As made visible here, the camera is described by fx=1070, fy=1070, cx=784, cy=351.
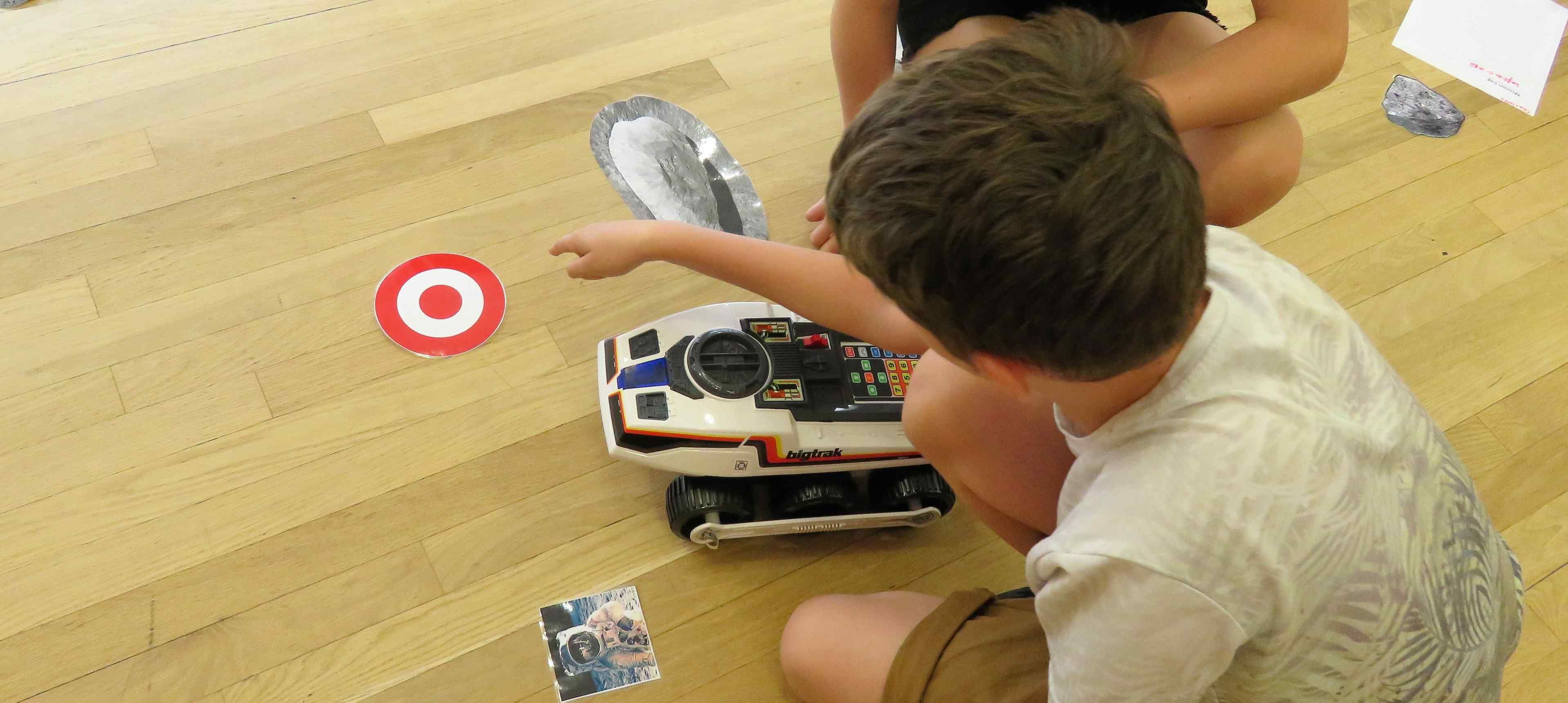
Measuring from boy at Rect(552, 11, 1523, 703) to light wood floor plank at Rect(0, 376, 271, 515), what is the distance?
772 millimetres

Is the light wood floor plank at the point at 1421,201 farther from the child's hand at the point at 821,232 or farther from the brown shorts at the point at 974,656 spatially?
the brown shorts at the point at 974,656

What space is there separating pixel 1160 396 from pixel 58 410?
1049mm

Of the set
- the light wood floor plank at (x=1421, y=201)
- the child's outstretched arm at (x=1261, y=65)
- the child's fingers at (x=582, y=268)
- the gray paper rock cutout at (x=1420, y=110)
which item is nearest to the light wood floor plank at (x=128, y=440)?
the child's fingers at (x=582, y=268)

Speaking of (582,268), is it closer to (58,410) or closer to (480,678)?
(480,678)

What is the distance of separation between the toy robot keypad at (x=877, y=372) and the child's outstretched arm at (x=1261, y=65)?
0.33 meters

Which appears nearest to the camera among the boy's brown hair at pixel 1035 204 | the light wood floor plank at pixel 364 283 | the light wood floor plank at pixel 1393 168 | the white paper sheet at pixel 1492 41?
the boy's brown hair at pixel 1035 204

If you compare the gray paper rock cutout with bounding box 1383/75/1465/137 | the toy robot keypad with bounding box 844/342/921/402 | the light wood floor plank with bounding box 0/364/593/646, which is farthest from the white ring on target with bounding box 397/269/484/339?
the gray paper rock cutout with bounding box 1383/75/1465/137

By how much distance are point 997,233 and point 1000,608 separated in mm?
424

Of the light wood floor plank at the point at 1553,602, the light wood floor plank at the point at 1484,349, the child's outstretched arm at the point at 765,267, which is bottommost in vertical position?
the light wood floor plank at the point at 1553,602

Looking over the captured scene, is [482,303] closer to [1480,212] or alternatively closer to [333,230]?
[333,230]

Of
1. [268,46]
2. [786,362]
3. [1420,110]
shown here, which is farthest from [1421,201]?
[268,46]

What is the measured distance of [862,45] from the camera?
1.06m

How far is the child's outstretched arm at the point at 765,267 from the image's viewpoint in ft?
3.12

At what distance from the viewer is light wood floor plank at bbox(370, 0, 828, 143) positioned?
1349mm
